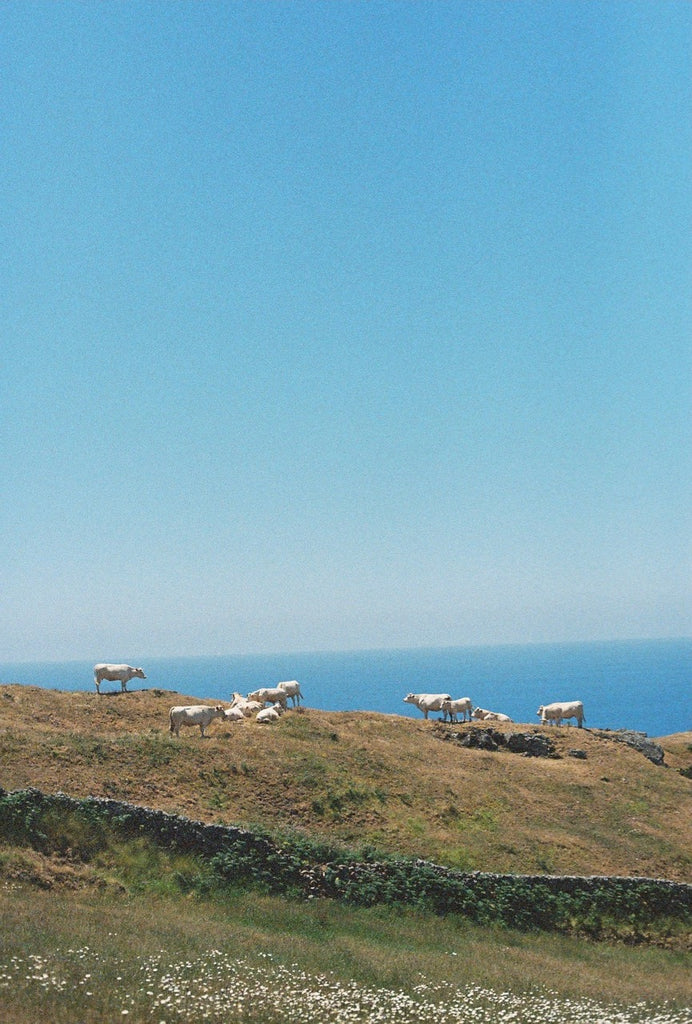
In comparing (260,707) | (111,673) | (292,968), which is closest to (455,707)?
(260,707)

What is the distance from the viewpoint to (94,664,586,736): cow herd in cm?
4269

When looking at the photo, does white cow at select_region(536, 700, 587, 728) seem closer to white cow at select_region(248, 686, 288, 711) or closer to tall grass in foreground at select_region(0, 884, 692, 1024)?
white cow at select_region(248, 686, 288, 711)

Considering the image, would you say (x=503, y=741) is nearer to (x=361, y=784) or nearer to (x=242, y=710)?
(x=242, y=710)

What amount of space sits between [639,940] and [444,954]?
1021 centimetres

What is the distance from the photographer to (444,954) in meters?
25.4

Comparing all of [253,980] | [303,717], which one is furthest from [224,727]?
[253,980]

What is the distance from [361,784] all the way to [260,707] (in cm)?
1267

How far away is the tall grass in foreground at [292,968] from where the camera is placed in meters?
18.3

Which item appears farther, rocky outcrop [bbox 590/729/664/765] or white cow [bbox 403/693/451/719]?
white cow [bbox 403/693/451/719]

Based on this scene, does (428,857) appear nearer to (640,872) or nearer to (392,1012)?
(640,872)

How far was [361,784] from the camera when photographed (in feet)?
127

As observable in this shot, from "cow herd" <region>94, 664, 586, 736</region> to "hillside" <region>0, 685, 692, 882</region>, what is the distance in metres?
0.84

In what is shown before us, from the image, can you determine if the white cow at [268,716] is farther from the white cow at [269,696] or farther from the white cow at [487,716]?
the white cow at [487,716]

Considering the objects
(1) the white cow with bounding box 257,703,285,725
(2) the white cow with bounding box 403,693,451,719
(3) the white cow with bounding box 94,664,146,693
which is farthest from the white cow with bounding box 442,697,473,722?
(3) the white cow with bounding box 94,664,146,693
